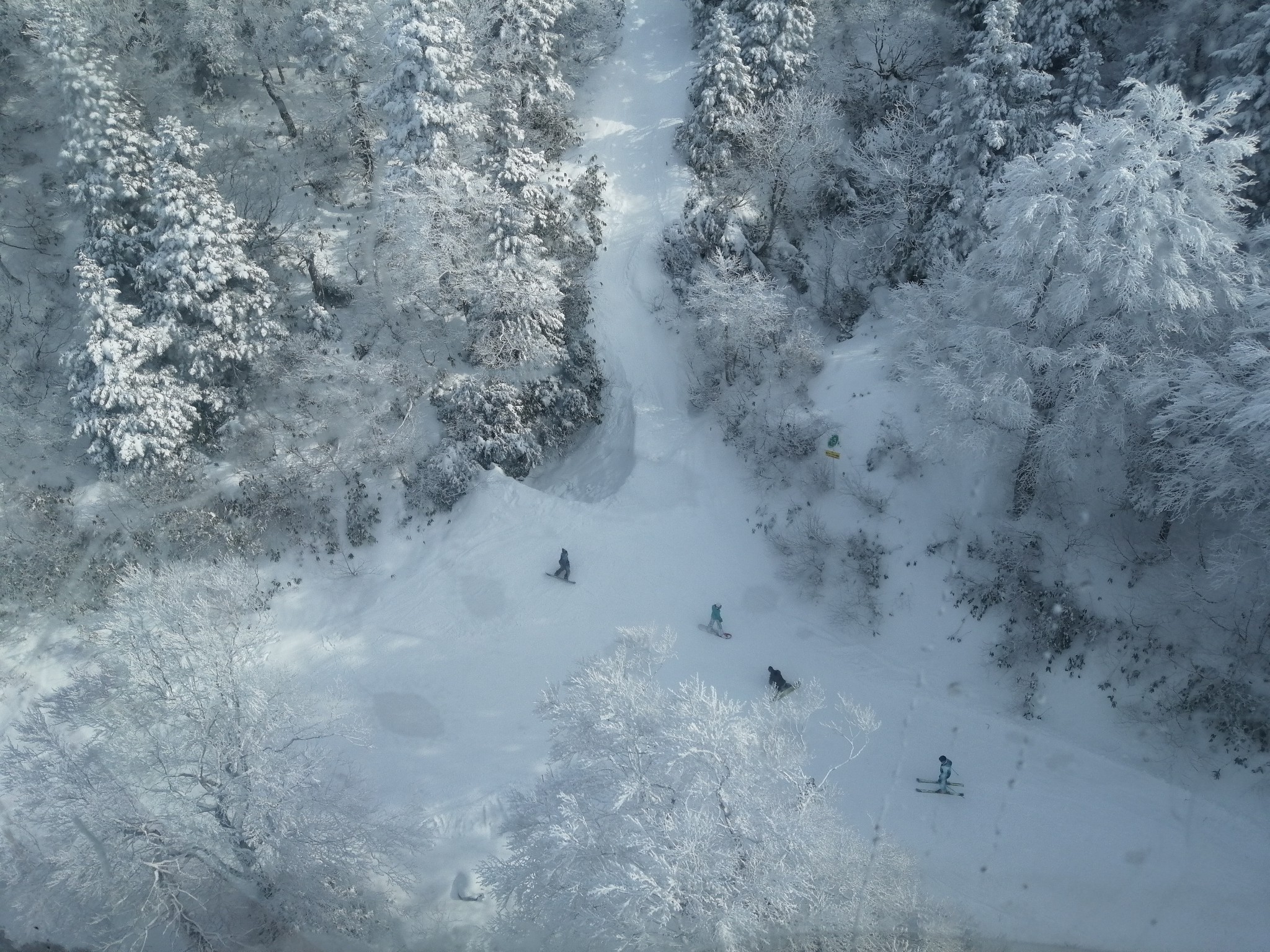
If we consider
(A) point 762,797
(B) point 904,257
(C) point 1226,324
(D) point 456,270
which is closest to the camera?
(A) point 762,797

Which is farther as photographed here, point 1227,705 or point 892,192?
point 892,192

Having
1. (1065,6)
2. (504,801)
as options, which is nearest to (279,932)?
(504,801)

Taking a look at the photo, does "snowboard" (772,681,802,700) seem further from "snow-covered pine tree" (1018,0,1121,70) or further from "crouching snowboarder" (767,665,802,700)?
"snow-covered pine tree" (1018,0,1121,70)

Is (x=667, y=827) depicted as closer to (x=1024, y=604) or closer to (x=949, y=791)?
(x=949, y=791)

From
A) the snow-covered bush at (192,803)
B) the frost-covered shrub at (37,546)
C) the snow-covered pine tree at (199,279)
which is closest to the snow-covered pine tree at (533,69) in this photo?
the snow-covered pine tree at (199,279)

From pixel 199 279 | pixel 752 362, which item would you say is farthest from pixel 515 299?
pixel 199 279

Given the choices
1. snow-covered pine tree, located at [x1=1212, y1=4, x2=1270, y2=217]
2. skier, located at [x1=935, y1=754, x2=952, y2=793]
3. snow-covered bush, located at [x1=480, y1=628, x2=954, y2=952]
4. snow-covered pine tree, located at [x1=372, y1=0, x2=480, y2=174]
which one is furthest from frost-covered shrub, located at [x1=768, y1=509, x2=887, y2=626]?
snow-covered pine tree, located at [x1=372, y1=0, x2=480, y2=174]

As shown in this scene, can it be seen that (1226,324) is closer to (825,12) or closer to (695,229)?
(695,229)
